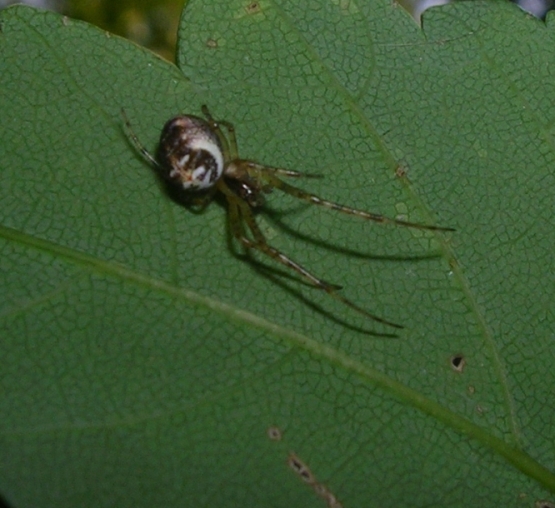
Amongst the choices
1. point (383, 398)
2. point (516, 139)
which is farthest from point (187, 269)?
point (516, 139)

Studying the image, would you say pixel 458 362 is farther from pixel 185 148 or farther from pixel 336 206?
pixel 185 148

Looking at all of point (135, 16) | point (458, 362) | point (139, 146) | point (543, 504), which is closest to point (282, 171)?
point (139, 146)

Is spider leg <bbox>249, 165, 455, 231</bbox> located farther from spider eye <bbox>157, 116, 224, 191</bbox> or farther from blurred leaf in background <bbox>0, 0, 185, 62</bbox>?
blurred leaf in background <bbox>0, 0, 185, 62</bbox>

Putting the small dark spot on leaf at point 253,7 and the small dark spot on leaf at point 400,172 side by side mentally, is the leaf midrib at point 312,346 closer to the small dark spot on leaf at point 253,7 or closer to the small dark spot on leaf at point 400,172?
the small dark spot on leaf at point 400,172

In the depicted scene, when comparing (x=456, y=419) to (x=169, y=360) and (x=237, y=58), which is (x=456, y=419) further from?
(x=237, y=58)

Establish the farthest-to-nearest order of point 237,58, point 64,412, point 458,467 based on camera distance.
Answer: point 237,58 < point 458,467 < point 64,412

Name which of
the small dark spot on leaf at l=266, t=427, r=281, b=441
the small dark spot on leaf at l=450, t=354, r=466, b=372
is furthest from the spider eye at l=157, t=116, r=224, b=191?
the small dark spot on leaf at l=450, t=354, r=466, b=372
